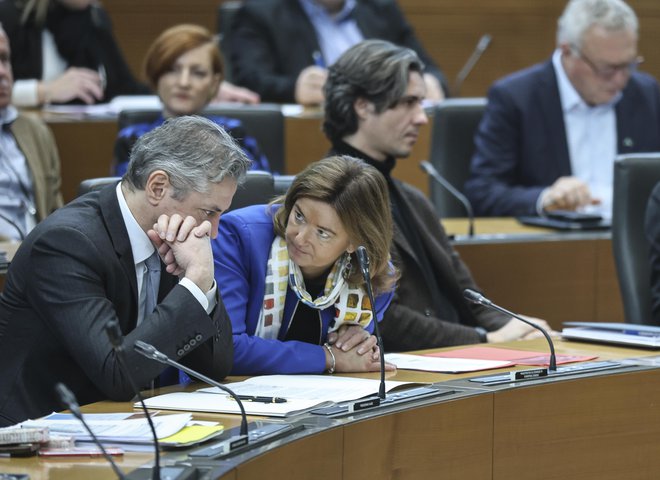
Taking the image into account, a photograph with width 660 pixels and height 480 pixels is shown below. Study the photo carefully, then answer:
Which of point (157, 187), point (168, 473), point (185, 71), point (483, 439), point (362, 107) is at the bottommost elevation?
point (483, 439)

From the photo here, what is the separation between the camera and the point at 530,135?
14.6 ft

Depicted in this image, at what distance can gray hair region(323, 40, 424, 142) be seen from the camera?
3.23 m

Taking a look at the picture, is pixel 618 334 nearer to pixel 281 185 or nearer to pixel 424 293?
pixel 424 293

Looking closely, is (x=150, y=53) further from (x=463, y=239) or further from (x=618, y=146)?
(x=618, y=146)

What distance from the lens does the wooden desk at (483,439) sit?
1.79 m

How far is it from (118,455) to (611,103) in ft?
10.6

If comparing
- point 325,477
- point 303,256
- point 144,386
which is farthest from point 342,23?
point 325,477

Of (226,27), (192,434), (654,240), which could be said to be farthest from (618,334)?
(226,27)

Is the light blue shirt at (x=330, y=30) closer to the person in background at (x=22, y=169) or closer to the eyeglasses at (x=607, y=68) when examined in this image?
the eyeglasses at (x=607, y=68)

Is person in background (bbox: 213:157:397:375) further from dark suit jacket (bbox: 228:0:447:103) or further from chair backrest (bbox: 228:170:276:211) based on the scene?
dark suit jacket (bbox: 228:0:447:103)

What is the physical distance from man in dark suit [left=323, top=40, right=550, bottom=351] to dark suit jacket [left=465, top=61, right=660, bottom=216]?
3.83 feet

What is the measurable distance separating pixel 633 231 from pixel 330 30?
7.96 ft

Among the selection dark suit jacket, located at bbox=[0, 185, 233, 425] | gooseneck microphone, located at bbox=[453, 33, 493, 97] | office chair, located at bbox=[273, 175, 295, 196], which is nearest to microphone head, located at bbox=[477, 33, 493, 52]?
gooseneck microphone, located at bbox=[453, 33, 493, 97]

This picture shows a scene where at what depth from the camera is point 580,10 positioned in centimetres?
446
